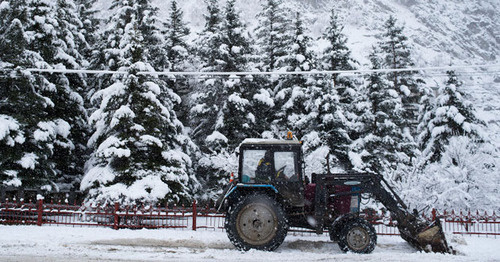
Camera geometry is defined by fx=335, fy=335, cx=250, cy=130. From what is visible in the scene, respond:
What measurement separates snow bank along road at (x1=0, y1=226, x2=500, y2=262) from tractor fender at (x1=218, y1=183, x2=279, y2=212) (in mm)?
1084

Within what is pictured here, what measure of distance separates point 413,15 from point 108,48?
168118 millimetres

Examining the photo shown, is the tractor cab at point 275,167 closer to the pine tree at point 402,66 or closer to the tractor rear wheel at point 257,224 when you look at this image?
the tractor rear wheel at point 257,224

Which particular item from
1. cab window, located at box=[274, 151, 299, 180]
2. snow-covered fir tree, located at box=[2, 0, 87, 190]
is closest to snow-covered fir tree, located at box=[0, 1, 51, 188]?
snow-covered fir tree, located at box=[2, 0, 87, 190]

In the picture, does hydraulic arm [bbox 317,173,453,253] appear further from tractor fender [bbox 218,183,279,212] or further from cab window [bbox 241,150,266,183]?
cab window [bbox 241,150,266,183]

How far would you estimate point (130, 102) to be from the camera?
14367 millimetres

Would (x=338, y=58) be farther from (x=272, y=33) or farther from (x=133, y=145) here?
(x=133, y=145)

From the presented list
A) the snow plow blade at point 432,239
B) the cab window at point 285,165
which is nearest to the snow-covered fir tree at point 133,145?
the cab window at point 285,165

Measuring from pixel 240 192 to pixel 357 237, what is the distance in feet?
9.67

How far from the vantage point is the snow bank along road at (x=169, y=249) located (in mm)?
7145

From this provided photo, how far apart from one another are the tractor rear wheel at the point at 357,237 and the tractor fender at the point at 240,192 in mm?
1824

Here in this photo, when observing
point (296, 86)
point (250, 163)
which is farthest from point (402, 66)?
point (250, 163)

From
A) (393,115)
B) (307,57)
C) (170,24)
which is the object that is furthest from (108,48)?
(393,115)

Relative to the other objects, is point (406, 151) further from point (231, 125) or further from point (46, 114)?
point (46, 114)

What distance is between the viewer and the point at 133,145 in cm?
1416
